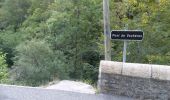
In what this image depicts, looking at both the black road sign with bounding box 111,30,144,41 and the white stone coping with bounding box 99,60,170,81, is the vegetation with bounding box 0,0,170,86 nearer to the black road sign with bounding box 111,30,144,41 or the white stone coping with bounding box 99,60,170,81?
the black road sign with bounding box 111,30,144,41

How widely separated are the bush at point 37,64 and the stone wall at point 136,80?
535 inches

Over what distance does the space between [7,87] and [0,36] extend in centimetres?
3203

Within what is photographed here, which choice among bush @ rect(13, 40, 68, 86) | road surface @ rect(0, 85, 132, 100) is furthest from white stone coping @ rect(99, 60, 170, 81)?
bush @ rect(13, 40, 68, 86)

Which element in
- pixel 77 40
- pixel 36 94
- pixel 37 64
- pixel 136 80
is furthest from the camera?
pixel 77 40

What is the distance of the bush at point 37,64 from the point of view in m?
20.4

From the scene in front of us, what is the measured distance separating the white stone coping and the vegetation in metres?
9.11

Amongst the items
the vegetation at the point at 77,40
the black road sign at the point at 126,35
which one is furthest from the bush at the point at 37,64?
the black road sign at the point at 126,35

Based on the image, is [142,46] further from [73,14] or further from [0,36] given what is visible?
[0,36]

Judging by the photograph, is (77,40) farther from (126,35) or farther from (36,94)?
(126,35)

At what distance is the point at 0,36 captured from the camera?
1534 inches

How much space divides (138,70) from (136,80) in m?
0.18

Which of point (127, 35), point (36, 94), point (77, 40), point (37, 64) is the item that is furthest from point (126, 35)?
point (77, 40)

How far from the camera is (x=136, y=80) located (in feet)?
20.8

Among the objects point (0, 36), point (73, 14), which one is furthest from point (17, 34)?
point (73, 14)
